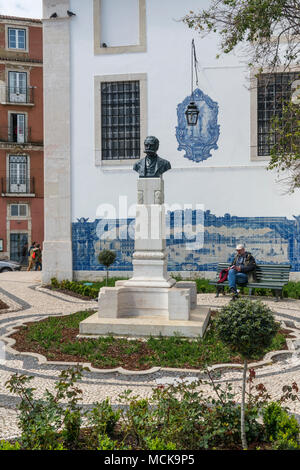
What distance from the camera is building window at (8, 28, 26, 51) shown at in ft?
94.0

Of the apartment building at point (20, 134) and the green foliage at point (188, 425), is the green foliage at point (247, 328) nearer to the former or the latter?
the green foliage at point (188, 425)

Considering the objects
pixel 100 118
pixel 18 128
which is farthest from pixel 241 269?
pixel 18 128

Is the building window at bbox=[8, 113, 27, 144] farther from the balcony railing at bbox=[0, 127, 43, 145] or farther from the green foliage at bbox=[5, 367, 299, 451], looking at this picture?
the green foliage at bbox=[5, 367, 299, 451]

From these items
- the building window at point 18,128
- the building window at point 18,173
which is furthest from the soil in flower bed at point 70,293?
the building window at point 18,128

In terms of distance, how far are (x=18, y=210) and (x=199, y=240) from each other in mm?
17262

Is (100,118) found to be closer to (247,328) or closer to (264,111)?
(264,111)

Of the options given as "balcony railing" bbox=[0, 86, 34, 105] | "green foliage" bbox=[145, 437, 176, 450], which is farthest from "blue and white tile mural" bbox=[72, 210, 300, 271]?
"balcony railing" bbox=[0, 86, 34, 105]

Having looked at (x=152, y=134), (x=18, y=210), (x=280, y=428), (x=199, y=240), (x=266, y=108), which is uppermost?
(x=266, y=108)

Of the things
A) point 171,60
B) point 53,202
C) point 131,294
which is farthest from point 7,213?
point 131,294

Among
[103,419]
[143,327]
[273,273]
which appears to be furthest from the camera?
[273,273]

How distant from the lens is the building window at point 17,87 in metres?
28.7

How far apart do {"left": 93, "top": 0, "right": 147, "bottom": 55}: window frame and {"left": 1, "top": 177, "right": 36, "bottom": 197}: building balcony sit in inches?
615

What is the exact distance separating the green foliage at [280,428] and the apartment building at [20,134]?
26197 millimetres

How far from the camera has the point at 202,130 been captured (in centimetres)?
1370
